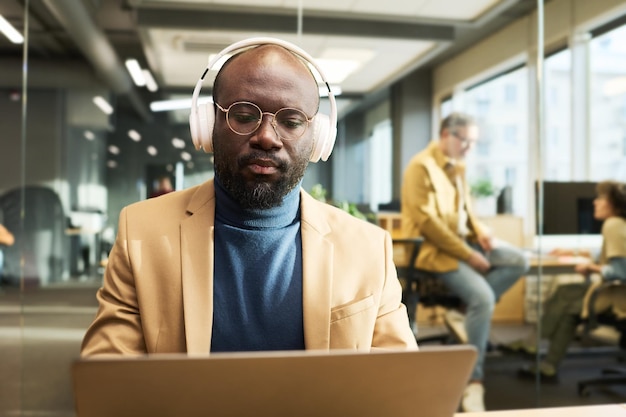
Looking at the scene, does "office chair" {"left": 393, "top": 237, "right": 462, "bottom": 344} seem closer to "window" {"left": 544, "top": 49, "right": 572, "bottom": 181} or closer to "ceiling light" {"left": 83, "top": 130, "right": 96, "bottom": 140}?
"window" {"left": 544, "top": 49, "right": 572, "bottom": 181}

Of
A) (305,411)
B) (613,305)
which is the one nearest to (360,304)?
→ (305,411)

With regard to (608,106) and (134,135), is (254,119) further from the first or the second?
(608,106)

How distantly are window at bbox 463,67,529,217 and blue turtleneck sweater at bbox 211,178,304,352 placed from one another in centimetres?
249

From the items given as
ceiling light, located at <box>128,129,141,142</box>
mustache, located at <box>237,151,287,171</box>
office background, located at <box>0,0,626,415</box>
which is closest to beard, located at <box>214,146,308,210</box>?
mustache, located at <box>237,151,287,171</box>

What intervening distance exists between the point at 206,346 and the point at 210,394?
19.5 inches

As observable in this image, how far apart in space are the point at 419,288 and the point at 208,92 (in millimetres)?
1648

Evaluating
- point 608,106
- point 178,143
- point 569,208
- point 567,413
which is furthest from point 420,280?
point 567,413

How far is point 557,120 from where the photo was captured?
357cm

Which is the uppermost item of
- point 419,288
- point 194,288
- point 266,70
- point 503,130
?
point 503,130

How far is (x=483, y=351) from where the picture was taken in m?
3.43

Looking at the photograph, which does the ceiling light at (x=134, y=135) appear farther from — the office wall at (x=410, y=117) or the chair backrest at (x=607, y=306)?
the chair backrest at (x=607, y=306)

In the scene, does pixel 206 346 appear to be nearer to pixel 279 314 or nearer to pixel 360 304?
pixel 279 314

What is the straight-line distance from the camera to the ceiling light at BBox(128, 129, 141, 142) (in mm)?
3232

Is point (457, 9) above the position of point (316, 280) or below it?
above
